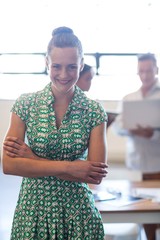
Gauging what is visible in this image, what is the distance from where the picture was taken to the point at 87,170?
3.01 ft

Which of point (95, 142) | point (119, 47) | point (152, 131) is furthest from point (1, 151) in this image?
point (152, 131)

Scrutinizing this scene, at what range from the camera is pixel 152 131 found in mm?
400

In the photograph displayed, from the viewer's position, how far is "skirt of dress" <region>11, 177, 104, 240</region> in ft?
3.16

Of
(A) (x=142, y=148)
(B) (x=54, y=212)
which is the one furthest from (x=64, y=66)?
(A) (x=142, y=148)

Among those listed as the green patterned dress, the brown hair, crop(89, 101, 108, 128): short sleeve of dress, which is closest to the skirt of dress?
the green patterned dress

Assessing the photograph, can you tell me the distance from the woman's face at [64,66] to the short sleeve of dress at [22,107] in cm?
11

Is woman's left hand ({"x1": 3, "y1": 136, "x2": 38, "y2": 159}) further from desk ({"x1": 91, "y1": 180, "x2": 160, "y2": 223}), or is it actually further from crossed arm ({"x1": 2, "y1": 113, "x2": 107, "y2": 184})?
desk ({"x1": 91, "y1": 180, "x2": 160, "y2": 223})

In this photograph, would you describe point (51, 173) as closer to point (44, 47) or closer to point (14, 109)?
point (14, 109)

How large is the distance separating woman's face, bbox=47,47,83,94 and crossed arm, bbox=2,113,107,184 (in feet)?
0.44

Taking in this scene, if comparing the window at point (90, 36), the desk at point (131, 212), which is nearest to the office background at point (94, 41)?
the window at point (90, 36)

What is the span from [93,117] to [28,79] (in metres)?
0.26

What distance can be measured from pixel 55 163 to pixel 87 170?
75 millimetres

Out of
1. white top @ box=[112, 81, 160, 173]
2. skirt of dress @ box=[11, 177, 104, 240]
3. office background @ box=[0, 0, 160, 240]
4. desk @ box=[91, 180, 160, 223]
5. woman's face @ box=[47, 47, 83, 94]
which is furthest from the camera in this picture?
desk @ box=[91, 180, 160, 223]

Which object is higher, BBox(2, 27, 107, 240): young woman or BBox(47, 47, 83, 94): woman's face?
BBox(47, 47, 83, 94): woman's face
